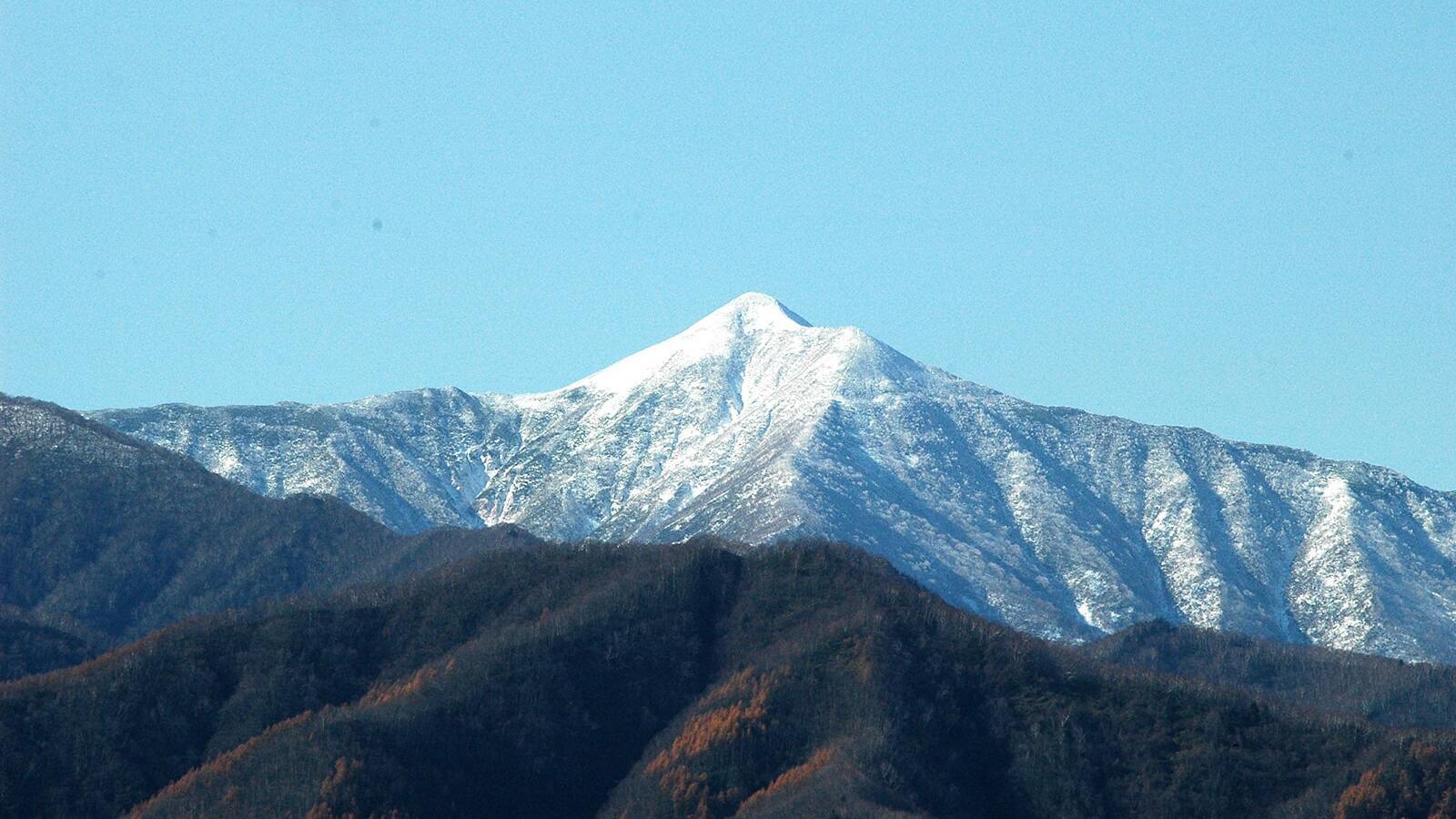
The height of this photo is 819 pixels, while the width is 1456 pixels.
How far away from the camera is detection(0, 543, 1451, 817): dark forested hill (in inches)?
5630

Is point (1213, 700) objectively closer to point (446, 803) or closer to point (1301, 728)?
point (1301, 728)

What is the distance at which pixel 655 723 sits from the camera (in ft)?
526

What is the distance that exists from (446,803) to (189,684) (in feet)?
99.3

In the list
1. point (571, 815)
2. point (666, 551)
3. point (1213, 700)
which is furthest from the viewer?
point (666, 551)

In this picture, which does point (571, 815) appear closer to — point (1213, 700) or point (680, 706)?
point (680, 706)

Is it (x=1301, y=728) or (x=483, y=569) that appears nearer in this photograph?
(x=1301, y=728)

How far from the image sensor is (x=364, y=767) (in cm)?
13888

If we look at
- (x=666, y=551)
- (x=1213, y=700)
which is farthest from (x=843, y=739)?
(x=666, y=551)

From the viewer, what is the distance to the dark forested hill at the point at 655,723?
143000mm

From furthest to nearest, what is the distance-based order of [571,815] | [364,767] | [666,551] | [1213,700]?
1. [666,551]
2. [1213,700]
3. [571,815]
4. [364,767]

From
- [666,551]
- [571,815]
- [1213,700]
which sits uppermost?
[666,551]

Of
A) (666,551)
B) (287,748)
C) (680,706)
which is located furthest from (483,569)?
(287,748)

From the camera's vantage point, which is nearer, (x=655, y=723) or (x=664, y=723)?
(x=655, y=723)

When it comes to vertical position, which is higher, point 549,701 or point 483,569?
point 483,569
